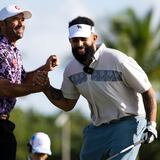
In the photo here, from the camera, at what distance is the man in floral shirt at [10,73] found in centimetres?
1209

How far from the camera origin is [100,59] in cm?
1248

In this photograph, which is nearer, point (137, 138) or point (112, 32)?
point (137, 138)

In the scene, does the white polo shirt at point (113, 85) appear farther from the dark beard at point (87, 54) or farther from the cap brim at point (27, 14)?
the cap brim at point (27, 14)

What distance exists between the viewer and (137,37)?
40.8 m

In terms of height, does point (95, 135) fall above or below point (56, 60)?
below

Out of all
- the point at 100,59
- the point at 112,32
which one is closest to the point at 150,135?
the point at 100,59

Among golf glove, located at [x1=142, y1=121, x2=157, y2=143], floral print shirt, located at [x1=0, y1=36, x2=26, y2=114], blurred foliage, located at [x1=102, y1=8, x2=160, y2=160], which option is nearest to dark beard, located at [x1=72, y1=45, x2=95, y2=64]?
floral print shirt, located at [x1=0, y1=36, x2=26, y2=114]

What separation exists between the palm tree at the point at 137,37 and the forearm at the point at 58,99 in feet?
85.2

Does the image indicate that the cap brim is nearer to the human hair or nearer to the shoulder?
the human hair

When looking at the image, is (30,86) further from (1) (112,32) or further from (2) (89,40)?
(1) (112,32)

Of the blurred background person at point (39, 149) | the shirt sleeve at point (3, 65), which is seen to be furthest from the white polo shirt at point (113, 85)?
the blurred background person at point (39, 149)

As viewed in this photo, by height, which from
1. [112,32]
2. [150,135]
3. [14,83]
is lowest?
[112,32]

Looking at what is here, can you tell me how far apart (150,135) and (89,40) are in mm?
1376

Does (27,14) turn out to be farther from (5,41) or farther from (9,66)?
(9,66)
